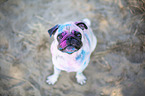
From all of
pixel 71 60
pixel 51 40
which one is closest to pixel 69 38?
pixel 71 60

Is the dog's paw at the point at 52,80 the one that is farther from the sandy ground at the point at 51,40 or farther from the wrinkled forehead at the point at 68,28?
the wrinkled forehead at the point at 68,28

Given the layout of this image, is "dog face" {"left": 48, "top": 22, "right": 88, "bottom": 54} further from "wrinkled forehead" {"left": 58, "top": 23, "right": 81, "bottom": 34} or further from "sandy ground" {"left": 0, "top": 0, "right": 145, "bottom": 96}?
"sandy ground" {"left": 0, "top": 0, "right": 145, "bottom": 96}

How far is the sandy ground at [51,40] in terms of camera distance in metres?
3.36

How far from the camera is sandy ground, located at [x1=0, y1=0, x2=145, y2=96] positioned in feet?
11.0

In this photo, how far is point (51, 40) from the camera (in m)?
3.74

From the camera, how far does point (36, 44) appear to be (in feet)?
12.0

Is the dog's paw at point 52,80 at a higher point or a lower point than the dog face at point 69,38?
lower

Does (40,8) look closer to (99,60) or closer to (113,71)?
(99,60)

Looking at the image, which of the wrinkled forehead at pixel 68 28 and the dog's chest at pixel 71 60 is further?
the dog's chest at pixel 71 60

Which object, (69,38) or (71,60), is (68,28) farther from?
(71,60)

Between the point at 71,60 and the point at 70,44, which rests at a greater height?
the point at 70,44

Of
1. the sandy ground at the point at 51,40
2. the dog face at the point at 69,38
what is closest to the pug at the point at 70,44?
the dog face at the point at 69,38

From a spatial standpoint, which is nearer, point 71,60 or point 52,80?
point 71,60

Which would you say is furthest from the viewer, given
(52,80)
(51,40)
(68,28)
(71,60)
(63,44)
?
(51,40)
